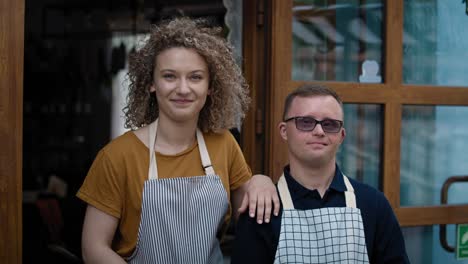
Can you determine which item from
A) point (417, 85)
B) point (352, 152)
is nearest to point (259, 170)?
point (352, 152)

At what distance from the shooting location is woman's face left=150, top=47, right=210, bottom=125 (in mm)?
2309

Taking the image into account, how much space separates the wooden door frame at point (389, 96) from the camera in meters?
3.14

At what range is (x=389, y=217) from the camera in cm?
210

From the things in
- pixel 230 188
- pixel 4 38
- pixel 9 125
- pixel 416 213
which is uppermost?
pixel 4 38

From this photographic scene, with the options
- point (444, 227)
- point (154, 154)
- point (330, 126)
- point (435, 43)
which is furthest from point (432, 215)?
point (154, 154)

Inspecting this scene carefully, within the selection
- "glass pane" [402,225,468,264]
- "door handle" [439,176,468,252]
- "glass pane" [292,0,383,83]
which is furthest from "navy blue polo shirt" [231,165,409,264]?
"door handle" [439,176,468,252]

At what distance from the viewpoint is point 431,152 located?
3.58m

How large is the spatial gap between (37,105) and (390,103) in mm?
4643

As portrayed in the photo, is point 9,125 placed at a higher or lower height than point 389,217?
higher

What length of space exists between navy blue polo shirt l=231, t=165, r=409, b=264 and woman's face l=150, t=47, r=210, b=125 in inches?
17.6

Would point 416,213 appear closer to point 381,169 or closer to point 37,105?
point 381,169

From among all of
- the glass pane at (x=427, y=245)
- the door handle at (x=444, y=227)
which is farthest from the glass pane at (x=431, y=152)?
the glass pane at (x=427, y=245)

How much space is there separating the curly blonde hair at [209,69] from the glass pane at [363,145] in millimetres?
962

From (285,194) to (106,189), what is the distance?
24.1 inches
